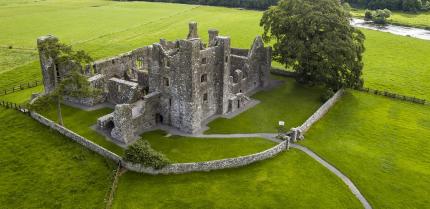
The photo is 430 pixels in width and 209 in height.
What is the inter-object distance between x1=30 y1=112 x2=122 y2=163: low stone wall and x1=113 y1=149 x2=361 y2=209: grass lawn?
3.81m

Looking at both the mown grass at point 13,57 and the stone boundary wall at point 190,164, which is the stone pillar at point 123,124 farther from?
the mown grass at point 13,57

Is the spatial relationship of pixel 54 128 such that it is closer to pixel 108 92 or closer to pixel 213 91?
pixel 108 92

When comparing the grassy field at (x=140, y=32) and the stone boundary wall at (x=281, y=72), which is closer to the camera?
the stone boundary wall at (x=281, y=72)

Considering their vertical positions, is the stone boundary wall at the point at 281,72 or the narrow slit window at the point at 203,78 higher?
the narrow slit window at the point at 203,78

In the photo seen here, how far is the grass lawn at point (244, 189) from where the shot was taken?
39625mm

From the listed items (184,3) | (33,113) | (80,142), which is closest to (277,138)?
(80,142)

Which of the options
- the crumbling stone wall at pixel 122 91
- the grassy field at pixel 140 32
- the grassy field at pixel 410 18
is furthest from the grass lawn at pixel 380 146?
the grassy field at pixel 410 18

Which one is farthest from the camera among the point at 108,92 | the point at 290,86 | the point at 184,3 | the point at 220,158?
the point at 184,3

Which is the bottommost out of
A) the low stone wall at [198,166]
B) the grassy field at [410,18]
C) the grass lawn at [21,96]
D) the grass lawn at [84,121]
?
the low stone wall at [198,166]

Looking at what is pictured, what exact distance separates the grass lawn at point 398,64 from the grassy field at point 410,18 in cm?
2772

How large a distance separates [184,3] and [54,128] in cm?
15640

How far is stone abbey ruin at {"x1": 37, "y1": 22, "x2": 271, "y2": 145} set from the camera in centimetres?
4972

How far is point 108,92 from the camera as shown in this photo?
202 ft

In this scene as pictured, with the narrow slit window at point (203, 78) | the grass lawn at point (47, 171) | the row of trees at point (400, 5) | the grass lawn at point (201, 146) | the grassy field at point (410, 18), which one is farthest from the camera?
the row of trees at point (400, 5)
